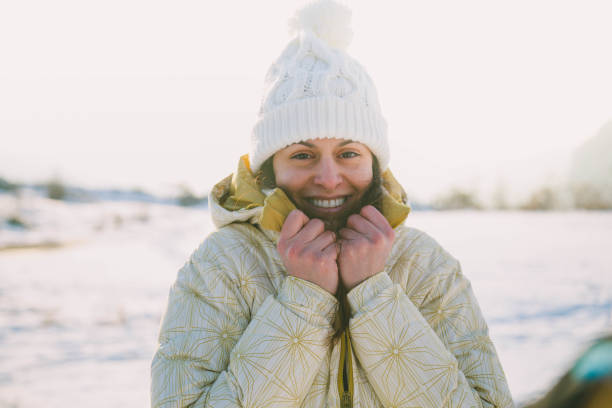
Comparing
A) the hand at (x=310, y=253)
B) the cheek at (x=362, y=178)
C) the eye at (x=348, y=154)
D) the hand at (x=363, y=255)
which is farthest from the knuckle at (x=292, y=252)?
the eye at (x=348, y=154)

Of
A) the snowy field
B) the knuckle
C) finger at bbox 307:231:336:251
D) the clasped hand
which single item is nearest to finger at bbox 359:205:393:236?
the clasped hand

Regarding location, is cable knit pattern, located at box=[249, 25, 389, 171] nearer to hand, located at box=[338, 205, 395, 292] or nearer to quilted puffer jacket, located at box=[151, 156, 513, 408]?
quilted puffer jacket, located at box=[151, 156, 513, 408]

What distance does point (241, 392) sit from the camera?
1281mm

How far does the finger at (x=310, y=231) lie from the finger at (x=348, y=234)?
0.24 ft

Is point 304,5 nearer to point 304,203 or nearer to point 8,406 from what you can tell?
point 304,203

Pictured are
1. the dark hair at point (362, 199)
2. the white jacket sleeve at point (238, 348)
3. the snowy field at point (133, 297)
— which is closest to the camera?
the white jacket sleeve at point (238, 348)

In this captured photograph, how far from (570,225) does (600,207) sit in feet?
10.4

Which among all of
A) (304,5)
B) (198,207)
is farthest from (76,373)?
(198,207)

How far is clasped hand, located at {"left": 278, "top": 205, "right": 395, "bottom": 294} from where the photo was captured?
1.38 m

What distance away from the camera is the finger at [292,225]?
4.71 ft

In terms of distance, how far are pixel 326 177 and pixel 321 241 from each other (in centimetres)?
28

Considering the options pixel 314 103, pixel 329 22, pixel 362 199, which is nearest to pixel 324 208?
pixel 362 199

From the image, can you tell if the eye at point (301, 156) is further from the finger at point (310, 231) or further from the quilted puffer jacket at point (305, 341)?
the finger at point (310, 231)

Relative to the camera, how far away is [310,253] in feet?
4.53
